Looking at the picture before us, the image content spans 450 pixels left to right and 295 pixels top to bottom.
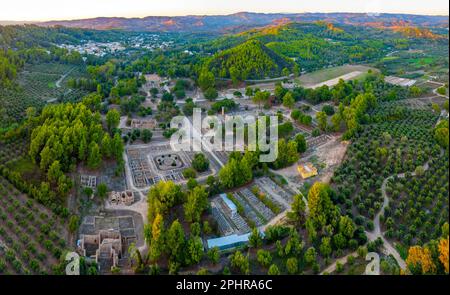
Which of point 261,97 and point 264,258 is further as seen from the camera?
point 261,97

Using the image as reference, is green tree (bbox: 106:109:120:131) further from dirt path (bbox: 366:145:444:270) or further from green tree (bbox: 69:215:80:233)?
dirt path (bbox: 366:145:444:270)

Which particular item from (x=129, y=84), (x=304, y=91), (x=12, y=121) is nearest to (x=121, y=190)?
(x=12, y=121)

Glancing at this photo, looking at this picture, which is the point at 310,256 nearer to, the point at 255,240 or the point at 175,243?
the point at 255,240

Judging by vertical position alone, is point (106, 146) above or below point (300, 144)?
above

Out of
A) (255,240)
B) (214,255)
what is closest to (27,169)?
(214,255)

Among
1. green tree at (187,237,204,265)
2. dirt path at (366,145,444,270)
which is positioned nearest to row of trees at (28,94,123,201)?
green tree at (187,237,204,265)

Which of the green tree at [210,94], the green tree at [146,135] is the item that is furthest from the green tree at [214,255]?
the green tree at [210,94]

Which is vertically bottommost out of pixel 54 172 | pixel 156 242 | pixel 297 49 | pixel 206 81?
pixel 156 242
